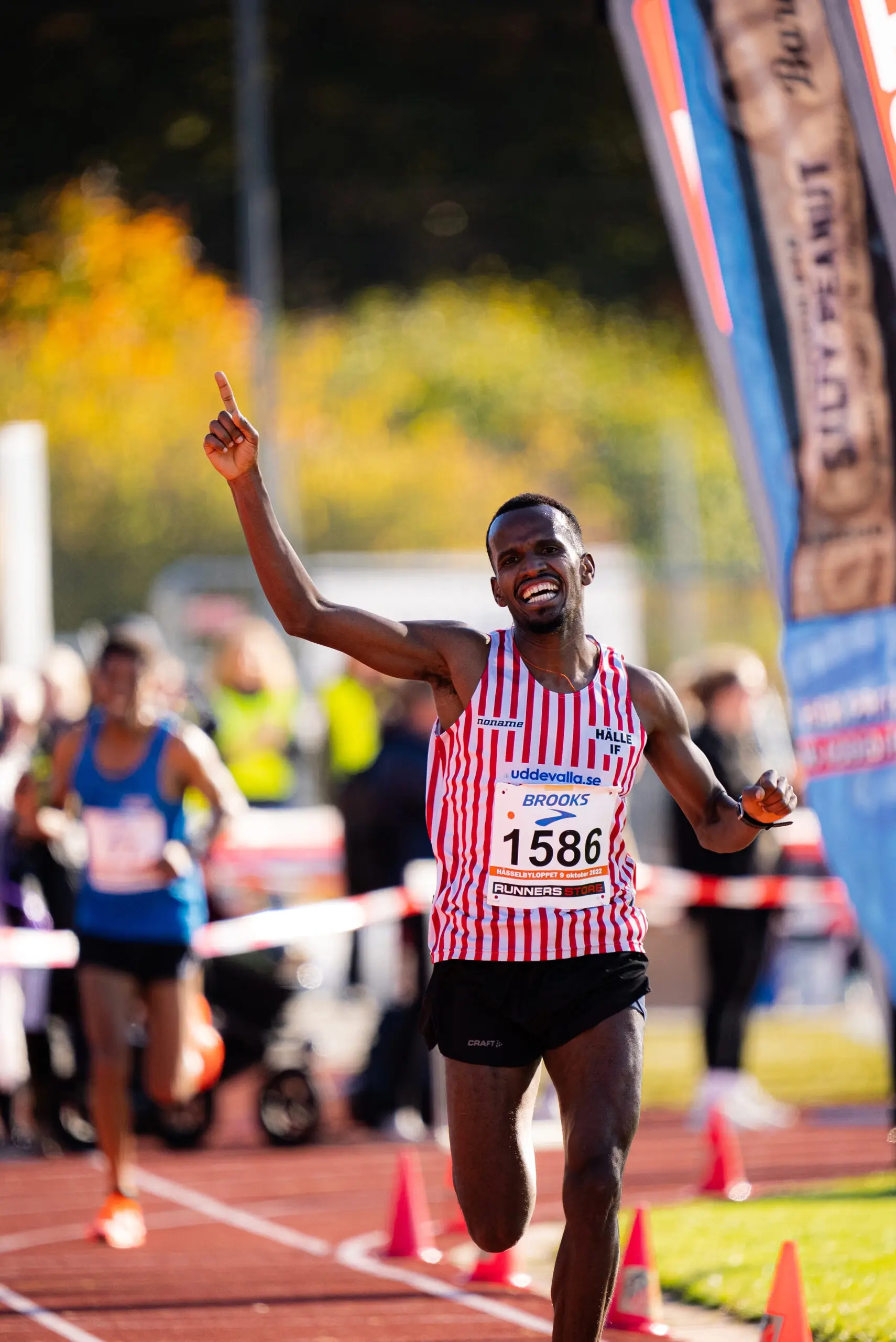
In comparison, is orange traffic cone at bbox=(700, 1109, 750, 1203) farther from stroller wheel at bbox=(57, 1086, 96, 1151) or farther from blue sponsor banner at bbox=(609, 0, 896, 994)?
stroller wheel at bbox=(57, 1086, 96, 1151)

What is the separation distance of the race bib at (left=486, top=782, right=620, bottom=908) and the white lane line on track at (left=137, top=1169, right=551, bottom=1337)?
6.81 ft

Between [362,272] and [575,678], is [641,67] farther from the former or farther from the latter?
[362,272]

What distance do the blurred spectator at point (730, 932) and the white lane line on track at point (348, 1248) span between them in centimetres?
282

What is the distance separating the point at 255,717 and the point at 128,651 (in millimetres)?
4968

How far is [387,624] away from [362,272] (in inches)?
682

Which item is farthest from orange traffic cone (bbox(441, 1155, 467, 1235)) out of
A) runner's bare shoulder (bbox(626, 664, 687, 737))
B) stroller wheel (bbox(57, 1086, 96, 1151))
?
runner's bare shoulder (bbox(626, 664, 687, 737))

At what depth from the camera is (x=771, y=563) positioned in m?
8.16

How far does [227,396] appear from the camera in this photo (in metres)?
5.27

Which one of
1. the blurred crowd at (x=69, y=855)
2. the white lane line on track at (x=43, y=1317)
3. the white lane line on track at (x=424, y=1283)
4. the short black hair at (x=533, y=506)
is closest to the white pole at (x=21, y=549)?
the blurred crowd at (x=69, y=855)

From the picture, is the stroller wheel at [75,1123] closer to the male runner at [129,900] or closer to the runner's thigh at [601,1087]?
the male runner at [129,900]

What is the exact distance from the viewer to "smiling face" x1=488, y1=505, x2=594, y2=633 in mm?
5148

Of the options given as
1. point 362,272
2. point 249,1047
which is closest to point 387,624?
point 249,1047

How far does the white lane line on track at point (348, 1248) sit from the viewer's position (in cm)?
695

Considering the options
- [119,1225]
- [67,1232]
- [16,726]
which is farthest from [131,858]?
[16,726]
